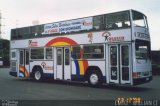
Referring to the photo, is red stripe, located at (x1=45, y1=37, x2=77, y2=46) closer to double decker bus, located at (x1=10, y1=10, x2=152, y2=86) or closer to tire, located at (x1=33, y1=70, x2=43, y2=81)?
double decker bus, located at (x1=10, y1=10, x2=152, y2=86)

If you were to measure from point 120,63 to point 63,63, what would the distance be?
14.8ft

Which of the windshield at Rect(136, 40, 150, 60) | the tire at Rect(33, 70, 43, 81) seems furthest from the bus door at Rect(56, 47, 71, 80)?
the windshield at Rect(136, 40, 150, 60)

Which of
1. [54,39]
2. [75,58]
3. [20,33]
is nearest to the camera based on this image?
[75,58]

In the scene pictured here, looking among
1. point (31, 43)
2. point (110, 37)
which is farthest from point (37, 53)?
point (110, 37)

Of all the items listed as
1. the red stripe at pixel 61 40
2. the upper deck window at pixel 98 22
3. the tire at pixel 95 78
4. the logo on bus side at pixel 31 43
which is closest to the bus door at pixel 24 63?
the logo on bus side at pixel 31 43

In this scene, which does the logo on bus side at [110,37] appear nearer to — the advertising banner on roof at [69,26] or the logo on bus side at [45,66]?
the advertising banner on roof at [69,26]

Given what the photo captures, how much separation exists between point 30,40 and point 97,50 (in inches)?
256

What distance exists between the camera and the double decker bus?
1518 cm

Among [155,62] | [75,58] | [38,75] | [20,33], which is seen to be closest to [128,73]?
[75,58]

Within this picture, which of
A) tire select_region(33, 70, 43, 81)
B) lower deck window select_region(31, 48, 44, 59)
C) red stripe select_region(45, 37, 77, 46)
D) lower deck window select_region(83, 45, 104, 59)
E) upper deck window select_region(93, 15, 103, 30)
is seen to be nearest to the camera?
lower deck window select_region(83, 45, 104, 59)

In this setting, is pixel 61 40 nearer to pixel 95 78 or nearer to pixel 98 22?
pixel 98 22

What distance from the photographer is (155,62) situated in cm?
3309

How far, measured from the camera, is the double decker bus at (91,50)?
15180 mm

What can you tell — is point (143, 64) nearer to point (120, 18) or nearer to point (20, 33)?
point (120, 18)
